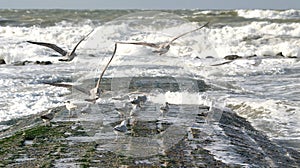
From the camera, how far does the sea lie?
41.4 ft

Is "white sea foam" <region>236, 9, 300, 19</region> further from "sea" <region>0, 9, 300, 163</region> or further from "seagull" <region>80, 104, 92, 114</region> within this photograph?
"seagull" <region>80, 104, 92, 114</region>

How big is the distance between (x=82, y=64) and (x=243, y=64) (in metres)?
6.74

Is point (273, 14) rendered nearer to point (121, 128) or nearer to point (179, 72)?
point (179, 72)

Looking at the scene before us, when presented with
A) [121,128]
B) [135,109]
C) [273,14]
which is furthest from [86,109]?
[273,14]

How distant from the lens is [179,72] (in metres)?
20.5

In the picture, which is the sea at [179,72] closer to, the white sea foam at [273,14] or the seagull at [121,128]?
the seagull at [121,128]

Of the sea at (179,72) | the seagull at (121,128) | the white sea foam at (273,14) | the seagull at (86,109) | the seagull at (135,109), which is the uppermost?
the white sea foam at (273,14)

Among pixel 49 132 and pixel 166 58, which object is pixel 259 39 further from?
pixel 49 132

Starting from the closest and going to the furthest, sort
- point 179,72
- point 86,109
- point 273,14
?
point 86,109, point 179,72, point 273,14

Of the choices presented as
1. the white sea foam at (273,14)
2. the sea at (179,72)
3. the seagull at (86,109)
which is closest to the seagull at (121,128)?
the sea at (179,72)

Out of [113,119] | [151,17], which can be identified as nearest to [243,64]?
[113,119]

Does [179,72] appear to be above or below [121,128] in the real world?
below

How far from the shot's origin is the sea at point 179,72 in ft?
41.4

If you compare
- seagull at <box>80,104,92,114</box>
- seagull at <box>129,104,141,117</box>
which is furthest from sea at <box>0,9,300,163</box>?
seagull at <box>129,104,141,117</box>
